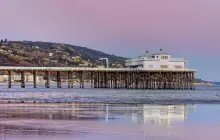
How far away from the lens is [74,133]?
2222 cm

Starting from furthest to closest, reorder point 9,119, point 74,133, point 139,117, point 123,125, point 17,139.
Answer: point 139,117
point 9,119
point 123,125
point 74,133
point 17,139

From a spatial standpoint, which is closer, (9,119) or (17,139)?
(17,139)

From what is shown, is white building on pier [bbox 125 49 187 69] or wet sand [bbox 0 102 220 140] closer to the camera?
wet sand [bbox 0 102 220 140]

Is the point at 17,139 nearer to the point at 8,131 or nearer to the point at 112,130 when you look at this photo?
the point at 8,131

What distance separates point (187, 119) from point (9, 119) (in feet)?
30.0

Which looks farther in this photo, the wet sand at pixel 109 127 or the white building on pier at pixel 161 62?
the white building on pier at pixel 161 62

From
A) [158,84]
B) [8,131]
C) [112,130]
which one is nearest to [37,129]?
[8,131]

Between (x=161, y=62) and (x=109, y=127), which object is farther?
(x=161, y=62)

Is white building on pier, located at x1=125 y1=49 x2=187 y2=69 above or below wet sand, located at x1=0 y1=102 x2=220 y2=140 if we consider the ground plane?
above

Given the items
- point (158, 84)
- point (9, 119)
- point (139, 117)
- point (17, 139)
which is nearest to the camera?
point (17, 139)

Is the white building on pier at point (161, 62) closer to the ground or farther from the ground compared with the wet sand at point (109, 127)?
farther from the ground

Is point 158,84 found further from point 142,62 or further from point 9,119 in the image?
point 9,119

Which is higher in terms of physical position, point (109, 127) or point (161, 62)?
point (161, 62)

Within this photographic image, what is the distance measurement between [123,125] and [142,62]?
9611 centimetres
